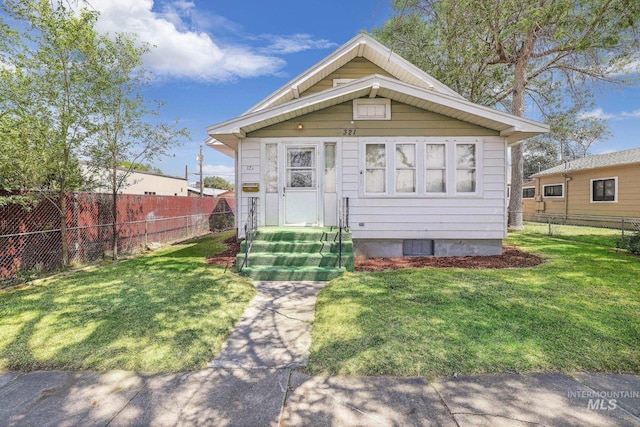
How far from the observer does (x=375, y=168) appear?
7680 mm

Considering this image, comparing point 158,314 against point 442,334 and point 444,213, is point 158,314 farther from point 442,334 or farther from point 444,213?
point 444,213

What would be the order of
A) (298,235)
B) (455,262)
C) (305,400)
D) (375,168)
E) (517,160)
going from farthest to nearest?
(517,160) < (375,168) < (455,262) < (298,235) < (305,400)

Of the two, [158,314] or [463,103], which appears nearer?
[158,314]

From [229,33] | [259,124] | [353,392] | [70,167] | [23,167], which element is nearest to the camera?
[353,392]

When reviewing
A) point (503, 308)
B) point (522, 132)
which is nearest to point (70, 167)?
point (503, 308)

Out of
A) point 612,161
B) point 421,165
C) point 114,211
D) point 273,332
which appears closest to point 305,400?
point 273,332

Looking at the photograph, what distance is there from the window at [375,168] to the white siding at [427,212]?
0.23 m

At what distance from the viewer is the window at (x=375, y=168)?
7.67m

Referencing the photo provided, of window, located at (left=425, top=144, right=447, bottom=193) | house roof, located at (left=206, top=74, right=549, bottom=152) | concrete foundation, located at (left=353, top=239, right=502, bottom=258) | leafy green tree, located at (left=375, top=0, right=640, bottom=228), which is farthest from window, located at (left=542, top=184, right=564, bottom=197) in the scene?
window, located at (left=425, top=144, right=447, bottom=193)

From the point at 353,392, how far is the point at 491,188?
685 centimetres

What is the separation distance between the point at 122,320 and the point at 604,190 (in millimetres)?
20831

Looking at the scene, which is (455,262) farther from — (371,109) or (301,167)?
(301,167)

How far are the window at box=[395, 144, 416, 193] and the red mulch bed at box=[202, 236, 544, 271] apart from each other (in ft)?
5.86

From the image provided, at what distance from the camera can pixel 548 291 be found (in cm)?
480
